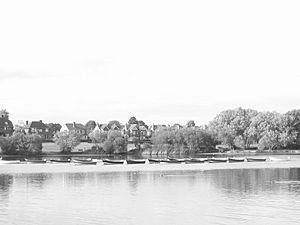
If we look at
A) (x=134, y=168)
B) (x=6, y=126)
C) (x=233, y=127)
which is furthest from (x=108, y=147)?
(x=134, y=168)

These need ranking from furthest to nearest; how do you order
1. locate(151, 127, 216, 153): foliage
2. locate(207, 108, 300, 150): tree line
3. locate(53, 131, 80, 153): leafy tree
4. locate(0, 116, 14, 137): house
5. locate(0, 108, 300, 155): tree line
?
locate(0, 116, 14, 137): house
locate(151, 127, 216, 153): foliage
locate(53, 131, 80, 153): leafy tree
locate(207, 108, 300, 150): tree line
locate(0, 108, 300, 155): tree line

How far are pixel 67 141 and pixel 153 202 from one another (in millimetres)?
125053

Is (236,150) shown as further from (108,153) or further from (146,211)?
(146,211)

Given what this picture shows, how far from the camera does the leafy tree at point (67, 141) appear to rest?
164750 millimetres

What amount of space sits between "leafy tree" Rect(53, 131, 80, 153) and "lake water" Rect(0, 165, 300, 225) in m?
103

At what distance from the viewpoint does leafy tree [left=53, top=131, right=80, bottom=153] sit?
165m

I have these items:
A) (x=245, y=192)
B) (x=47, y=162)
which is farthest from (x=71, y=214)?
(x=47, y=162)

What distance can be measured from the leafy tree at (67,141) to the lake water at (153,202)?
103416 mm

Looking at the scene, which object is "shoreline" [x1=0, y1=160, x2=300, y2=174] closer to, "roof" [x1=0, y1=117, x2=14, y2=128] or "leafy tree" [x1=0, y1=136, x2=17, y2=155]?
"leafy tree" [x1=0, y1=136, x2=17, y2=155]

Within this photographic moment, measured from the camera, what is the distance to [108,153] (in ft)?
538

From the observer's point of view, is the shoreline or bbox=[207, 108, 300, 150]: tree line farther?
bbox=[207, 108, 300, 150]: tree line

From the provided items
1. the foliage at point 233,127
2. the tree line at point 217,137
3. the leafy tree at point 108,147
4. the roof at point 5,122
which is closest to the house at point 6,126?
the roof at point 5,122

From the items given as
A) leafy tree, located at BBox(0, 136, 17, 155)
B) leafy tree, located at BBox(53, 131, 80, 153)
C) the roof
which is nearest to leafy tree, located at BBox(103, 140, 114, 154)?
leafy tree, located at BBox(53, 131, 80, 153)

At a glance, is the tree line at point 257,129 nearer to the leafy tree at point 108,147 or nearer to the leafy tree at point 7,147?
the leafy tree at point 108,147
